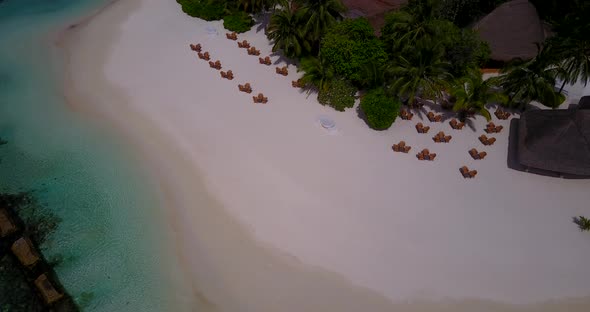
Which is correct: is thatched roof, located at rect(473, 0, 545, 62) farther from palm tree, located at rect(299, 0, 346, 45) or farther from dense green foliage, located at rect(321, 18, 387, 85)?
palm tree, located at rect(299, 0, 346, 45)

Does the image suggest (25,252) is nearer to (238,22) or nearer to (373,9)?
(238,22)

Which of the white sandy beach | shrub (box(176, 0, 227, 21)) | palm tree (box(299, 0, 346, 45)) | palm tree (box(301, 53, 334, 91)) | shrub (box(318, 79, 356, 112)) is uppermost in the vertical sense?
palm tree (box(299, 0, 346, 45))

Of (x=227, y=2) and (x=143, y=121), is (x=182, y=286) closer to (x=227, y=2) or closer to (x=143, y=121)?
(x=143, y=121)

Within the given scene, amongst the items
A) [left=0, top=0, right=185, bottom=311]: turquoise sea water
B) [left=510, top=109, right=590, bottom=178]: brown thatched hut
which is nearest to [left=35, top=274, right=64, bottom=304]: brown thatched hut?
[left=0, top=0, right=185, bottom=311]: turquoise sea water

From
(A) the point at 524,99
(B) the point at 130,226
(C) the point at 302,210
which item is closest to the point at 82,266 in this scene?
(B) the point at 130,226

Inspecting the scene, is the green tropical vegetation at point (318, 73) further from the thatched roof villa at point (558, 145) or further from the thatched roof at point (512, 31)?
the thatched roof at point (512, 31)

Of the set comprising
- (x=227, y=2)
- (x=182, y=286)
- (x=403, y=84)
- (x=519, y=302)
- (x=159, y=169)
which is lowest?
(x=519, y=302)

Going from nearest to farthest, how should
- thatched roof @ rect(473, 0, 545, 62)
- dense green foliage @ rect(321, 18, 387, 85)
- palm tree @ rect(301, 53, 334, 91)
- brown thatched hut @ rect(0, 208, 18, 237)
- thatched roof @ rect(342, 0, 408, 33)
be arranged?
brown thatched hut @ rect(0, 208, 18, 237)
dense green foliage @ rect(321, 18, 387, 85)
palm tree @ rect(301, 53, 334, 91)
thatched roof @ rect(473, 0, 545, 62)
thatched roof @ rect(342, 0, 408, 33)

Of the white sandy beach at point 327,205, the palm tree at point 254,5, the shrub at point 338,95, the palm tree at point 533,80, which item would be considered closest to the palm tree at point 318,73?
the shrub at point 338,95
